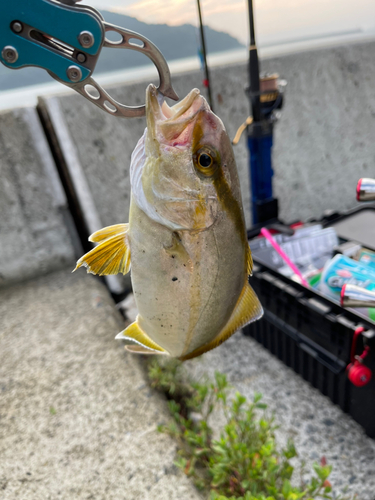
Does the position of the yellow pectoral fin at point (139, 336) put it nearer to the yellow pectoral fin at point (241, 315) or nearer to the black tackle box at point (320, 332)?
the yellow pectoral fin at point (241, 315)

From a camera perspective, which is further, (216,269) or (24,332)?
(24,332)

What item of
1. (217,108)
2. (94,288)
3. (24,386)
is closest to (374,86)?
(217,108)

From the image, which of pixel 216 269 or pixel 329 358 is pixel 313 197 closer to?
pixel 329 358

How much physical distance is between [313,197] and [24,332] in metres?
2.78

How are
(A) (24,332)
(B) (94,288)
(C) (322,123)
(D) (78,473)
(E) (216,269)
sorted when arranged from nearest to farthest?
(E) (216,269), (D) (78,473), (A) (24,332), (B) (94,288), (C) (322,123)

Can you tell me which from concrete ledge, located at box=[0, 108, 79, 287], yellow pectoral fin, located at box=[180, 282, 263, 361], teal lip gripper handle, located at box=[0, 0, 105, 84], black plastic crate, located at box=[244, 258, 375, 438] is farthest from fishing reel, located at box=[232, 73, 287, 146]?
teal lip gripper handle, located at box=[0, 0, 105, 84]

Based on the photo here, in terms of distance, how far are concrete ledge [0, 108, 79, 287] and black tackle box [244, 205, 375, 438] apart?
5.55 ft

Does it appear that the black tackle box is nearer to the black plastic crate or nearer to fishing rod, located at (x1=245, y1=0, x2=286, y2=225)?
the black plastic crate

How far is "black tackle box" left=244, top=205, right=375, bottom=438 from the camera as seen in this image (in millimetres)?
1693

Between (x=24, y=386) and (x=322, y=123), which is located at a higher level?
(x=322, y=123)

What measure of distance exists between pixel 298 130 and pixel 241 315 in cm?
289

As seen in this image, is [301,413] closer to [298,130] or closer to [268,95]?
[268,95]

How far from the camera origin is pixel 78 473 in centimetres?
160

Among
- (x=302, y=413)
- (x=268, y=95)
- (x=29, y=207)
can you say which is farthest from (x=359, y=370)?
(x=29, y=207)
